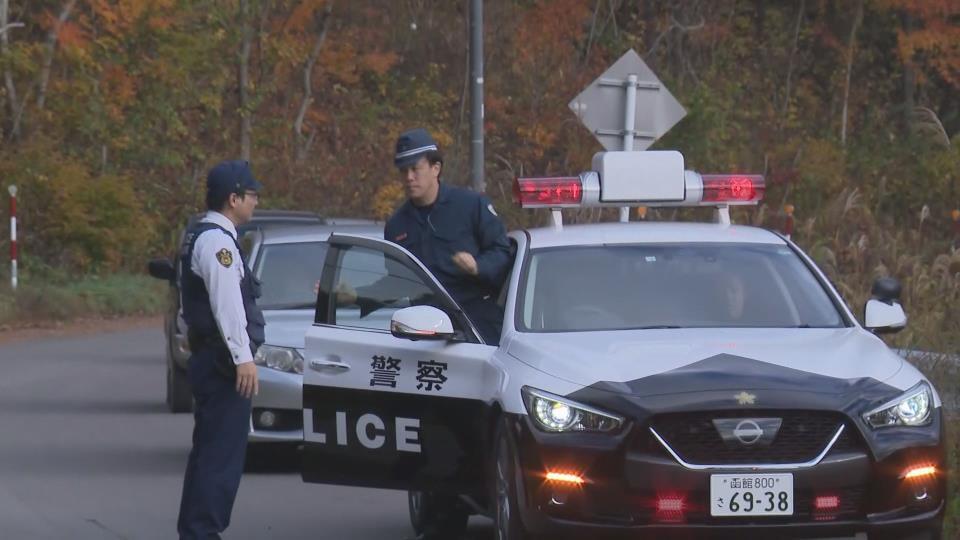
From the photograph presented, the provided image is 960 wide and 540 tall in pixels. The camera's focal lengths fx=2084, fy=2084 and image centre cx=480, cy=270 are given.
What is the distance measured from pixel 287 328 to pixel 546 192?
145 inches

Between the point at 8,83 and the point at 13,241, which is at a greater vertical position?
the point at 8,83

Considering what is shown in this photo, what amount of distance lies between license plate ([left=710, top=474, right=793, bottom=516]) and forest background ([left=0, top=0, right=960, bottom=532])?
1767 cm

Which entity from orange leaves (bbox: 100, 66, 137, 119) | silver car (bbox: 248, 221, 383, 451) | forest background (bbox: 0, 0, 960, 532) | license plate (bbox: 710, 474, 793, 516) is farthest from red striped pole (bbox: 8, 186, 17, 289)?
license plate (bbox: 710, 474, 793, 516)

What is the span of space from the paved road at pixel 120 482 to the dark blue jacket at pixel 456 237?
57.4 inches

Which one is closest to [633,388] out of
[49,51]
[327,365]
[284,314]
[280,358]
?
[327,365]

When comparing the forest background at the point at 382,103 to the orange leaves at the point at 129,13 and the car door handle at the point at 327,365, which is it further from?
the car door handle at the point at 327,365

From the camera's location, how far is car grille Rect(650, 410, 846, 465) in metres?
7.80

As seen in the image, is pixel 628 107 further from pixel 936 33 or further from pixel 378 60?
pixel 936 33

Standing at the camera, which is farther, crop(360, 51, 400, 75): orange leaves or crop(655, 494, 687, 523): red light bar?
crop(360, 51, 400, 75): orange leaves

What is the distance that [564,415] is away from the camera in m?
7.97

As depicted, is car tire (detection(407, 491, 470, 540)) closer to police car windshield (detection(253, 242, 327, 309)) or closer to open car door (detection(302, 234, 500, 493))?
open car door (detection(302, 234, 500, 493))

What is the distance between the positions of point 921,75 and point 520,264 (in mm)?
38978

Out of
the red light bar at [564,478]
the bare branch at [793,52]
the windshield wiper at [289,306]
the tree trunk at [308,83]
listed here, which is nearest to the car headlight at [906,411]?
the red light bar at [564,478]

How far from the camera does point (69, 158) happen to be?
3644 cm
